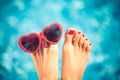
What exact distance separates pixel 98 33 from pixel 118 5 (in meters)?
0.15

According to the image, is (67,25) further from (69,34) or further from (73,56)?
(73,56)

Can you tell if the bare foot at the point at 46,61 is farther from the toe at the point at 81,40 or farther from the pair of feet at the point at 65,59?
the toe at the point at 81,40

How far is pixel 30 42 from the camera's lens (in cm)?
136

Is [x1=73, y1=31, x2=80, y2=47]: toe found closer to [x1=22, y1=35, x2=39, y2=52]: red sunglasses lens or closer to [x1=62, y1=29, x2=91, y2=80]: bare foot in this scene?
[x1=62, y1=29, x2=91, y2=80]: bare foot

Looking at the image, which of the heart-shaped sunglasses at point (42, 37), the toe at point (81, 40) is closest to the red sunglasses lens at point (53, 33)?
the heart-shaped sunglasses at point (42, 37)

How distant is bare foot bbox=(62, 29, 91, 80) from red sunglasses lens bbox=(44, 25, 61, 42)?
40mm

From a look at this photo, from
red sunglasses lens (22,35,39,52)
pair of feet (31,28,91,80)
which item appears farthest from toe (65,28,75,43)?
red sunglasses lens (22,35,39,52)

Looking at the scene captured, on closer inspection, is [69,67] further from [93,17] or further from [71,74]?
[93,17]

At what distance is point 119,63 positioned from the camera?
4.53 feet

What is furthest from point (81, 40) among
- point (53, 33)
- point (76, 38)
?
point (53, 33)

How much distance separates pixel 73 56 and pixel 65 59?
2.4 inches

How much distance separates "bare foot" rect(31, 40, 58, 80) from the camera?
1367 millimetres

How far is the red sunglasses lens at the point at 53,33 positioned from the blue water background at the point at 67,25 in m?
0.03

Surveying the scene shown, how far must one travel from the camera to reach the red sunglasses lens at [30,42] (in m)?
1.35
